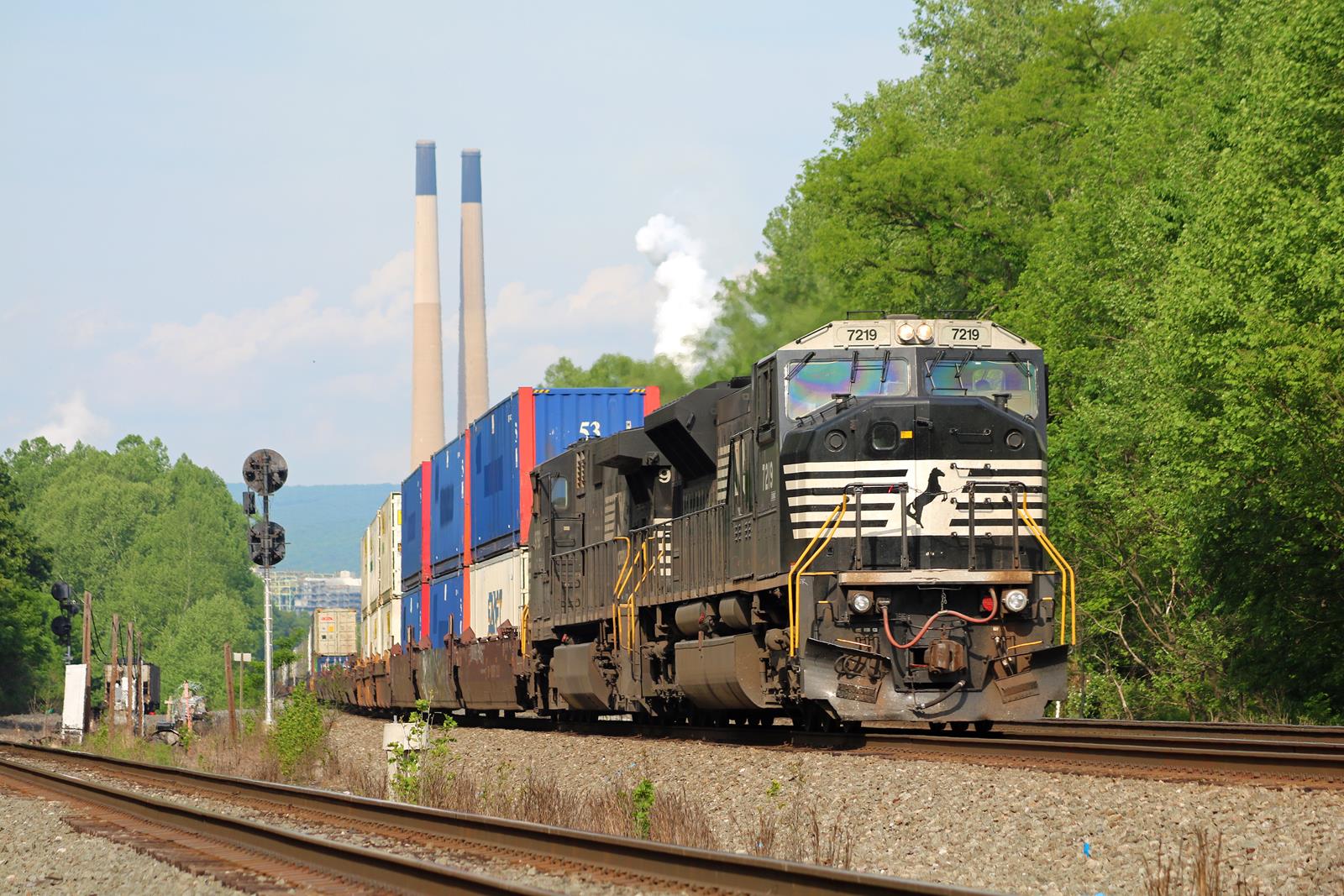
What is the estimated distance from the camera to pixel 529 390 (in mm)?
26984

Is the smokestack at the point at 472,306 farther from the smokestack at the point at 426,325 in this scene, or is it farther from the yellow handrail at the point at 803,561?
the yellow handrail at the point at 803,561

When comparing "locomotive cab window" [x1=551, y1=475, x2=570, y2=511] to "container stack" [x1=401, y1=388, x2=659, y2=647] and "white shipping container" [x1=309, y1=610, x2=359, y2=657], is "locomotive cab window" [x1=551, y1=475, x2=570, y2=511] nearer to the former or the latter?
"container stack" [x1=401, y1=388, x2=659, y2=647]

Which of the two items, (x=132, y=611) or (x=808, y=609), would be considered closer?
(x=808, y=609)

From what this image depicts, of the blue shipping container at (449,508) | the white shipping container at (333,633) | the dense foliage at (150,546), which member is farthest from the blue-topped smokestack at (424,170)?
the blue shipping container at (449,508)

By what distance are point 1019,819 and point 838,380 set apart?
6674 millimetres

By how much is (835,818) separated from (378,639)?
33593 millimetres

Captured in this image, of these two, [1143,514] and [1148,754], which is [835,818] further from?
[1143,514]

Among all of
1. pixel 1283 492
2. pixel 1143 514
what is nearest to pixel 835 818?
pixel 1283 492

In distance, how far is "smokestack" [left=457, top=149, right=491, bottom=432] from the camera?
14612cm

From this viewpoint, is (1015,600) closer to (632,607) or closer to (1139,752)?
(1139,752)

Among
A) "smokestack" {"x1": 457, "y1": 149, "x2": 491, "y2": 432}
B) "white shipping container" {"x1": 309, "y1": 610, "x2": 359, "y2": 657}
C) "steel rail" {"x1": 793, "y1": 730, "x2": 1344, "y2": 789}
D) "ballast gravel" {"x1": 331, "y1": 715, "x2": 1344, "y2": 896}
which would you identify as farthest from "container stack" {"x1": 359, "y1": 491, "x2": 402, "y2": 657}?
"smokestack" {"x1": 457, "y1": 149, "x2": 491, "y2": 432}

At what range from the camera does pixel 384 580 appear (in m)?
43.0

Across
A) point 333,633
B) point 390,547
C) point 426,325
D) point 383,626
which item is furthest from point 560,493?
point 426,325

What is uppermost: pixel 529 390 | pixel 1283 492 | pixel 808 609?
pixel 529 390
